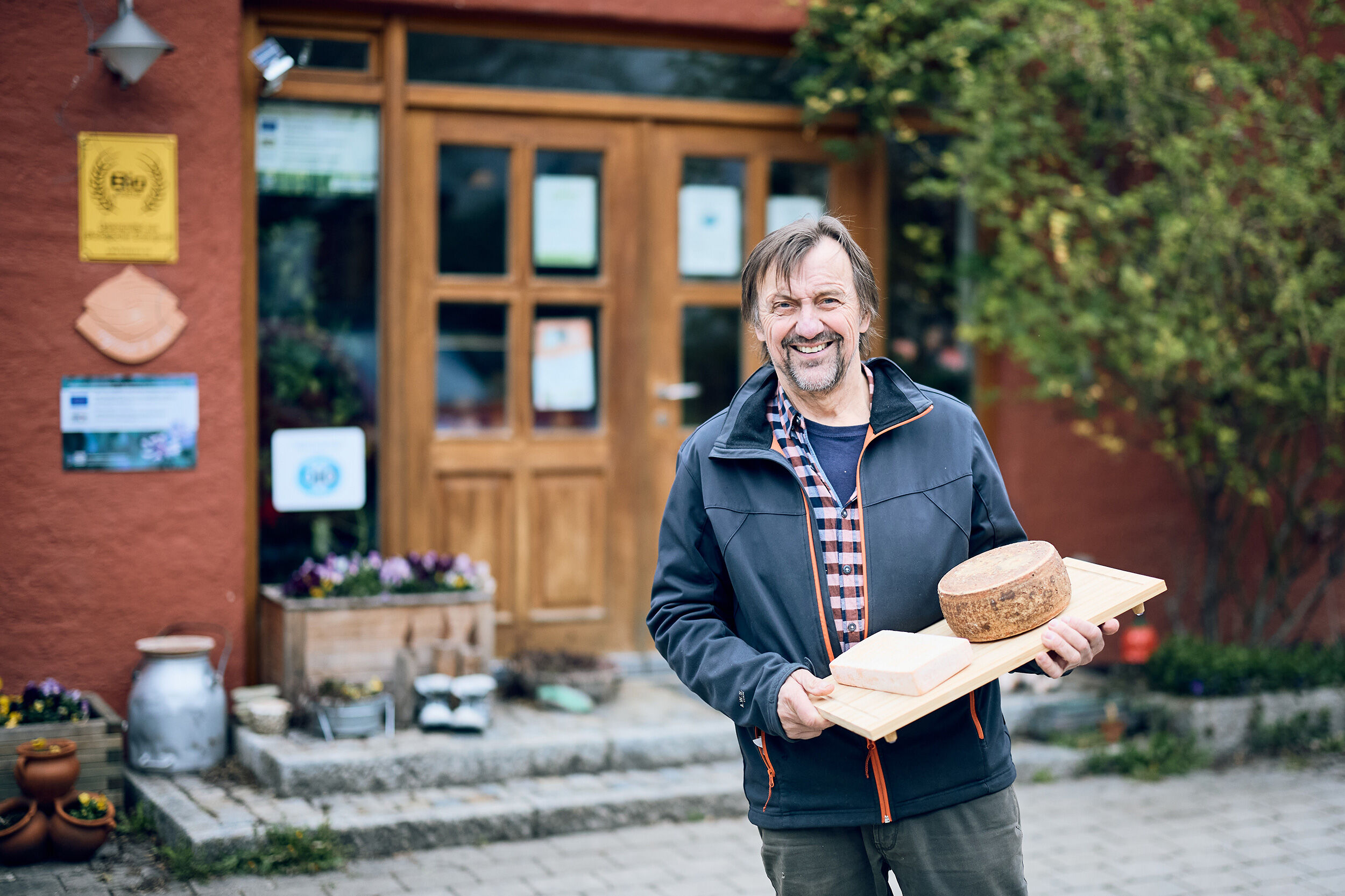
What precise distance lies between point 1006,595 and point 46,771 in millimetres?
3560

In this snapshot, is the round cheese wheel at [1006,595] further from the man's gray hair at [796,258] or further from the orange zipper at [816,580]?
the man's gray hair at [796,258]

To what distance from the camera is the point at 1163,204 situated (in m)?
6.04

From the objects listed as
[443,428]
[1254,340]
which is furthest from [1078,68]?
[443,428]

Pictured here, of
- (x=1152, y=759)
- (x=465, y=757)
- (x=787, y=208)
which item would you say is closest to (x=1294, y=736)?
(x=1152, y=759)

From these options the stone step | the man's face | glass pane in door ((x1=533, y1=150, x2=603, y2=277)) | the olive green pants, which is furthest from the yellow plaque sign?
the olive green pants

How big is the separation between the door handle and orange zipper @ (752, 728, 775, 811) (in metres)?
4.05

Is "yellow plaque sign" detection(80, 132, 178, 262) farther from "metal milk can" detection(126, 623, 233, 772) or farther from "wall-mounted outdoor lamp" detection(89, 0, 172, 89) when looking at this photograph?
"metal milk can" detection(126, 623, 233, 772)

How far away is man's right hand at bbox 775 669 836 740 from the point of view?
236 cm

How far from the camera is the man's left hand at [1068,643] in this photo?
238 cm

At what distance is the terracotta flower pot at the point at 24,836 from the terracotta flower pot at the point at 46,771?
0.05 metres

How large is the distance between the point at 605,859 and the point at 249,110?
12.0ft

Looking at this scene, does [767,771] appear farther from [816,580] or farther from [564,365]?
[564,365]

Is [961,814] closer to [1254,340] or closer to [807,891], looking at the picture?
[807,891]

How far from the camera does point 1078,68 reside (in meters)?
6.10
